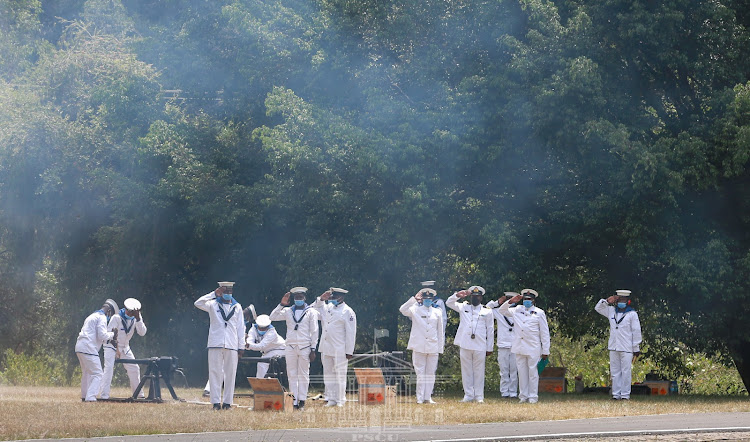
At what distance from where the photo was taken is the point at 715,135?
80.7 feet

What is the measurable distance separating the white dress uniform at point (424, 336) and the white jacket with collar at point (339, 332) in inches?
47.6

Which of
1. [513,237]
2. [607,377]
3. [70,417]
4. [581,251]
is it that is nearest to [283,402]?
[70,417]

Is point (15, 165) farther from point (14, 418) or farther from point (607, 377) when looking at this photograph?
point (607, 377)

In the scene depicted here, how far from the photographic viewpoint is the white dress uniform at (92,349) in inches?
804

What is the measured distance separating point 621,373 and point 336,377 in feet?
20.8

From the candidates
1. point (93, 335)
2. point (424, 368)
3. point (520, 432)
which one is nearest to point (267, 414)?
point (520, 432)

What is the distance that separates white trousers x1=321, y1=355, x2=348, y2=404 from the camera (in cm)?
1914

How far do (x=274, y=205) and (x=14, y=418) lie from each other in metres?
14.7

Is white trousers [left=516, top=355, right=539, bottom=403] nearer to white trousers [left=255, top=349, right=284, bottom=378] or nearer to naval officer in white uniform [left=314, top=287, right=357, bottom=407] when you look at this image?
naval officer in white uniform [left=314, top=287, right=357, bottom=407]

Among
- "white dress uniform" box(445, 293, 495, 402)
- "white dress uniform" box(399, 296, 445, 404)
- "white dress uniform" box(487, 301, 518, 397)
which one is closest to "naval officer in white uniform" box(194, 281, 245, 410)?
"white dress uniform" box(399, 296, 445, 404)

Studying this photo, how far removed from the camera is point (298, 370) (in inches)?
754

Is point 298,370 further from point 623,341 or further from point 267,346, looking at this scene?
point 623,341

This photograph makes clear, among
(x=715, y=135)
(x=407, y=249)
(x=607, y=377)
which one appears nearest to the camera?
(x=715, y=135)

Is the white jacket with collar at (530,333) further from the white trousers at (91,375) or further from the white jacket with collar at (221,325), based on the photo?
the white trousers at (91,375)
